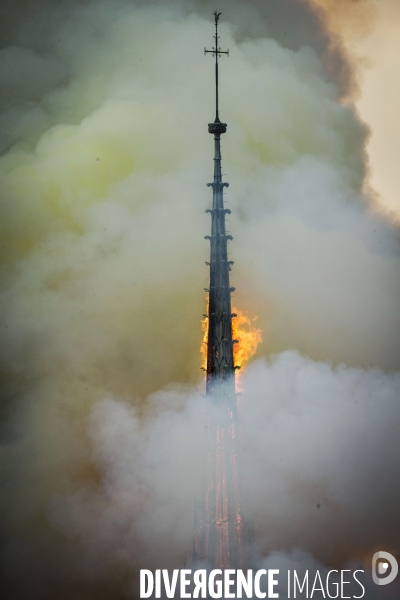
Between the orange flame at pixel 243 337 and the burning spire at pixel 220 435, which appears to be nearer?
the burning spire at pixel 220 435

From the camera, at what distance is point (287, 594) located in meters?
24.1

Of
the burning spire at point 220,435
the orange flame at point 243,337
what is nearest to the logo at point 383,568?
the burning spire at point 220,435

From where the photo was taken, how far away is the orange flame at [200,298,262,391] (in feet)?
86.7

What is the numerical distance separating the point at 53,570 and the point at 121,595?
118 inches

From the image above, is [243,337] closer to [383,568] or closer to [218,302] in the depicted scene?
[218,302]

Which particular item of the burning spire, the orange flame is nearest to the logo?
the burning spire

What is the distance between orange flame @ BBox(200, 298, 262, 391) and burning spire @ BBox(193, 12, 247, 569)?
2368mm

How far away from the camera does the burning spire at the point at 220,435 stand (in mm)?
23406

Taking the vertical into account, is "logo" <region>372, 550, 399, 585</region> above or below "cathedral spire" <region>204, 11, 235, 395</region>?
below

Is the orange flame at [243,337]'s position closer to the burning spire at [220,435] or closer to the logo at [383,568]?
the burning spire at [220,435]

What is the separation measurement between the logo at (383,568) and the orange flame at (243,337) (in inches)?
343

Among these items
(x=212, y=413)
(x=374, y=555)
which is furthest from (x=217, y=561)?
(x=374, y=555)

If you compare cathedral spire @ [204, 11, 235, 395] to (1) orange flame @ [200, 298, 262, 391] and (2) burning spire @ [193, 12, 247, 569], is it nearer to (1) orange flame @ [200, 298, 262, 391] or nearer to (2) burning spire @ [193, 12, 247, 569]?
(2) burning spire @ [193, 12, 247, 569]

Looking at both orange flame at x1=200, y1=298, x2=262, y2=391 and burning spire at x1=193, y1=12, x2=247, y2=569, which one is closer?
burning spire at x1=193, y1=12, x2=247, y2=569
